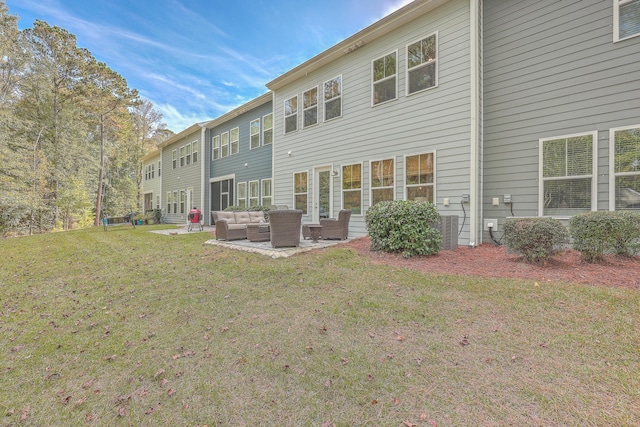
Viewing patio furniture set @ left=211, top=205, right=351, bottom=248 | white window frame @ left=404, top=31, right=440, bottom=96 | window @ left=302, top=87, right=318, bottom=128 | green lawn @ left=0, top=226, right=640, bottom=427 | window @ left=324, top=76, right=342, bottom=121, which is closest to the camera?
green lawn @ left=0, top=226, right=640, bottom=427

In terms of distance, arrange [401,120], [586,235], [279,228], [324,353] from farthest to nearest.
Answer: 1. [401,120]
2. [279,228]
3. [586,235]
4. [324,353]

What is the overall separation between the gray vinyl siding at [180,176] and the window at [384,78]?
1156cm

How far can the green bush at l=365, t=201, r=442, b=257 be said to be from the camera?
554 centimetres

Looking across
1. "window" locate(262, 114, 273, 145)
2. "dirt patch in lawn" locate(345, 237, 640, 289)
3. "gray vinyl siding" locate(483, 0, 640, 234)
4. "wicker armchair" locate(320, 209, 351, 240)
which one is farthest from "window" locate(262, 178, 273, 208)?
"gray vinyl siding" locate(483, 0, 640, 234)

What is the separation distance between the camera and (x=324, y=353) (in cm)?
247

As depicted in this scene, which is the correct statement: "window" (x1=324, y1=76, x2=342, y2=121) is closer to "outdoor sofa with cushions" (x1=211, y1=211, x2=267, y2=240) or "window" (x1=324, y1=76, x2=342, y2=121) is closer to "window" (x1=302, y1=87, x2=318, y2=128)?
"window" (x1=302, y1=87, x2=318, y2=128)

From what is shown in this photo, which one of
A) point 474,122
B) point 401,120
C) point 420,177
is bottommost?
point 420,177

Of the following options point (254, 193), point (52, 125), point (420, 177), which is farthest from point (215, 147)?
point (420, 177)

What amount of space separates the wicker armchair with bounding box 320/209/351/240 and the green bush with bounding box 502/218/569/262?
4044 mm

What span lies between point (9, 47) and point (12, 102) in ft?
8.83

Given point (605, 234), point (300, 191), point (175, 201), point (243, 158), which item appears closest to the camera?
point (605, 234)

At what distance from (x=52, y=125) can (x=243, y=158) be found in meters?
11.2

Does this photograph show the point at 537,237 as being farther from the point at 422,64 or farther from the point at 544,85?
the point at 422,64

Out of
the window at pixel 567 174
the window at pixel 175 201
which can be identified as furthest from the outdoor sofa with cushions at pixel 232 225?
the window at pixel 175 201
